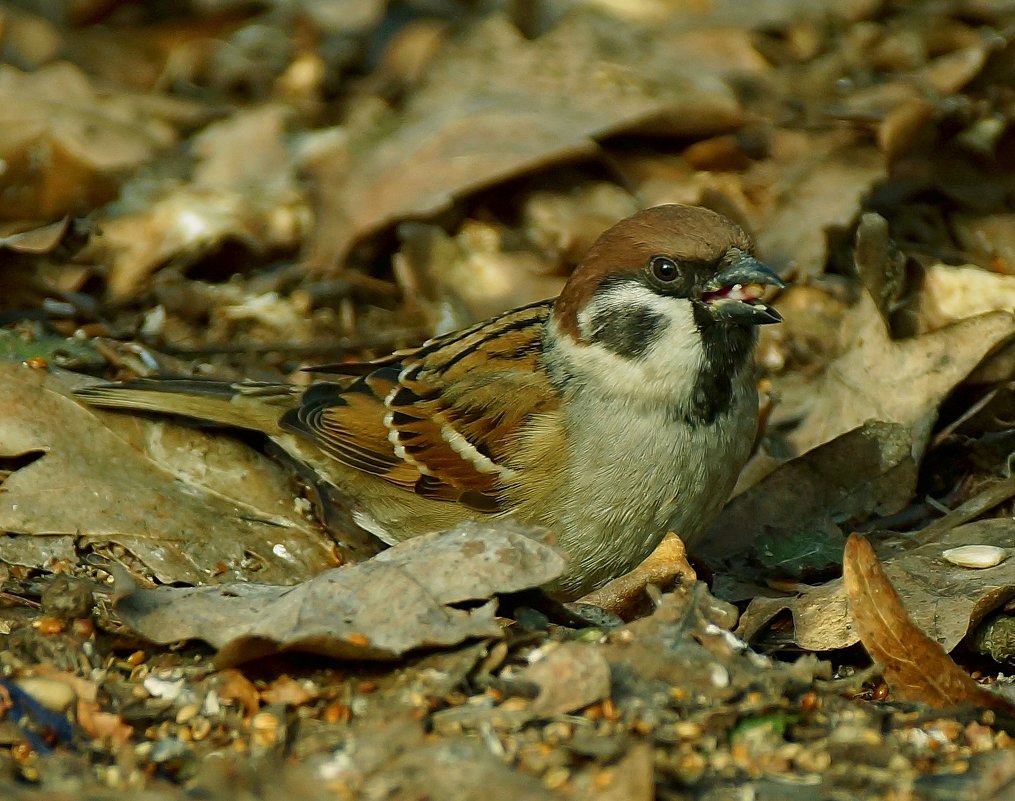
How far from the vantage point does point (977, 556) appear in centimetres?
405

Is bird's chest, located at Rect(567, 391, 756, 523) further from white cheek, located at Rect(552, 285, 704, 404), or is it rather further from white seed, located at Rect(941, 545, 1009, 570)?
white seed, located at Rect(941, 545, 1009, 570)

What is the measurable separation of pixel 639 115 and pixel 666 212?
2100mm

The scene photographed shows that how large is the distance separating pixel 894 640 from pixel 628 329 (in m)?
1.27

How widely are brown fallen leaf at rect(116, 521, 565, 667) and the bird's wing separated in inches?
37.4

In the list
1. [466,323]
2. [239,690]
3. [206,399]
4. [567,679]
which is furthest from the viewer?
[466,323]

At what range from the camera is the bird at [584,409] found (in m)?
4.09

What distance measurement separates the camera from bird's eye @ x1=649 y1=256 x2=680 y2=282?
407cm

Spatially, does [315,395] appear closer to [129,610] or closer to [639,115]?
[129,610]

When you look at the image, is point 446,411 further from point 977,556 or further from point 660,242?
point 977,556

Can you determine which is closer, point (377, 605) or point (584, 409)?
point (377, 605)

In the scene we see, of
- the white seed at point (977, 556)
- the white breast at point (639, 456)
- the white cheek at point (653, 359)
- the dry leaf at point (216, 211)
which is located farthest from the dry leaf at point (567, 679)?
the dry leaf at point (216, 211)

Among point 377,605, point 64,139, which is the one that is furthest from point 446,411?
point 64,139

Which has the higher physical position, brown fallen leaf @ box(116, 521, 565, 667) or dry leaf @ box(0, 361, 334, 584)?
brown fallen leaf @ box(116, 521, 565, 667)

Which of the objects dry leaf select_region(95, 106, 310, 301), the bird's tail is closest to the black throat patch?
the bird's tail
